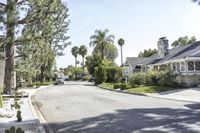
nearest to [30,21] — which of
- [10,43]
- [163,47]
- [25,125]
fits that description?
[10,43]

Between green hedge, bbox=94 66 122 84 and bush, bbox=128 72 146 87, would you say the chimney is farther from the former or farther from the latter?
bush, bbox=128 72 146 87

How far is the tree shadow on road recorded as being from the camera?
42.0 feet

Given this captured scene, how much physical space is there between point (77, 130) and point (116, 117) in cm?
358

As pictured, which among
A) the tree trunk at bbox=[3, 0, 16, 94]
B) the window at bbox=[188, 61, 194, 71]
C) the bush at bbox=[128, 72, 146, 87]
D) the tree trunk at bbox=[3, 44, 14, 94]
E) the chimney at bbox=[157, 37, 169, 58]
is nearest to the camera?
the tree trunk at bbox=[3, 0, 16, 94]

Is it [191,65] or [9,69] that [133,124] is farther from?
[191,65]

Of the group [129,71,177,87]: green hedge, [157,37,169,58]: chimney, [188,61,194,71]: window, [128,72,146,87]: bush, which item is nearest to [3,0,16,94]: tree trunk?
[129,71,177,87]: green hedge

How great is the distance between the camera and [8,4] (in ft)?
98.5

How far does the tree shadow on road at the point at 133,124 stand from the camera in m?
12.8

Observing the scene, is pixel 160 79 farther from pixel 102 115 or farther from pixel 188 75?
pixel 102 115

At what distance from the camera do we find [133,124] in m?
14.2

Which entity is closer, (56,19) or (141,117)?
(141,117)

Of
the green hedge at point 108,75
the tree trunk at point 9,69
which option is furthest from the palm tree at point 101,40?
the tree trunk at point 9,69

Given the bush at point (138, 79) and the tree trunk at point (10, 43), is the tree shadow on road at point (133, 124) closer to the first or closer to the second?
the tree trunk at point (10, 43)

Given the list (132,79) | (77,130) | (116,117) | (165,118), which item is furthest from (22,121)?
(132,79)
